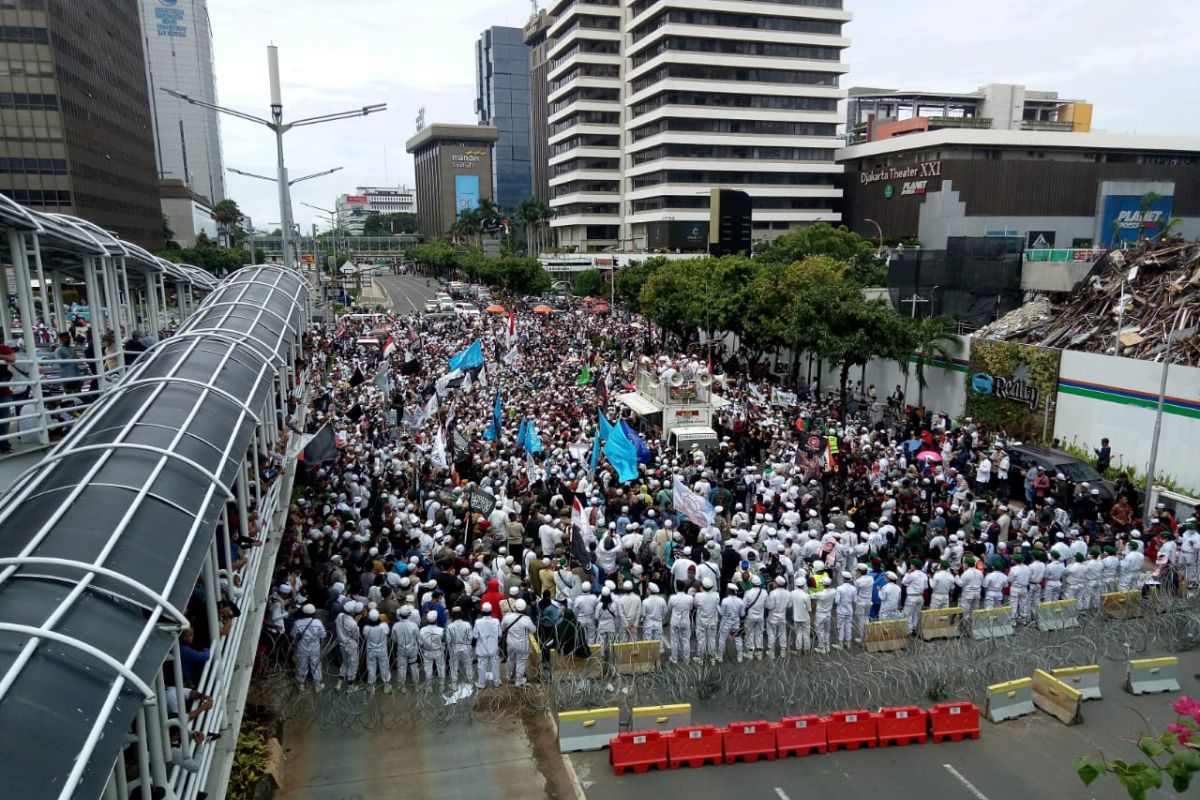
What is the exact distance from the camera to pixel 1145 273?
77.4ft

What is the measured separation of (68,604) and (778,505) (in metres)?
12.8

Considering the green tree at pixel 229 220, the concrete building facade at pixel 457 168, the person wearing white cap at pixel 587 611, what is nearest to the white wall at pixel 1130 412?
the person wearing white cap at pixel 587 611

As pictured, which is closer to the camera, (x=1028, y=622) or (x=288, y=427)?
(x=1028, y=622)

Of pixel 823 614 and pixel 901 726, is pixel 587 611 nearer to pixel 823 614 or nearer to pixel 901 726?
pixel 823 614

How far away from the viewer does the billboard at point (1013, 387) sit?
882 inches

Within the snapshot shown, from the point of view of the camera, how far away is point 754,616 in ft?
38.3

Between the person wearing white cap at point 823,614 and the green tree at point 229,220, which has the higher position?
the green tree at point 229,220

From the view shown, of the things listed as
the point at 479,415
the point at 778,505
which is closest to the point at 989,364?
the point at 778,505

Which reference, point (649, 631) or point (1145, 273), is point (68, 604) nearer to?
point (649, 631)

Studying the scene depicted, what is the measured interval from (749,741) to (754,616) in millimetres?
2367

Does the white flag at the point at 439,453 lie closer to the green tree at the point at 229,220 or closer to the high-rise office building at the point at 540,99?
the high-rise office building at the point at 540,99

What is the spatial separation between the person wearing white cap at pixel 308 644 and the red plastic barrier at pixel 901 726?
6.92 meters

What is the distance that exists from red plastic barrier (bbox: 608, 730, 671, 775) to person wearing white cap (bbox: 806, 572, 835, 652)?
10.9 feet

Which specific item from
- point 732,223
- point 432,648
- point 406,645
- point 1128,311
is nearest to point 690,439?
point 432,648
